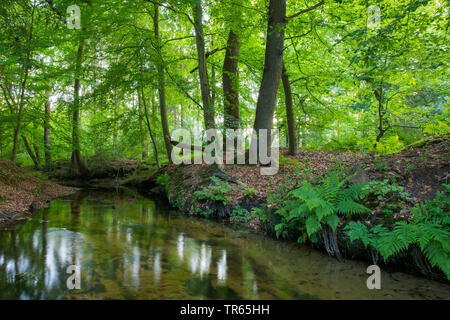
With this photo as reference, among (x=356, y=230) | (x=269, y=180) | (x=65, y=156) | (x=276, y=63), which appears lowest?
(x=356, y=230)

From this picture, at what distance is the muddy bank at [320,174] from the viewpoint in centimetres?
482

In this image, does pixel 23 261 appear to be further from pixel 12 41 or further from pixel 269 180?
pixel 12 41

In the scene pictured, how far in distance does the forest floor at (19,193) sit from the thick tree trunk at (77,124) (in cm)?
311

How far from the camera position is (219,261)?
5.13 meters

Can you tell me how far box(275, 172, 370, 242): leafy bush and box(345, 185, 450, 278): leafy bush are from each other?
0.43m

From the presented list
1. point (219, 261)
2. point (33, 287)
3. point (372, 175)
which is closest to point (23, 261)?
point (33, 287)

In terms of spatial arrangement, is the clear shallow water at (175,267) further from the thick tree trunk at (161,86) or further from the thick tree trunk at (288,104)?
the thick tree trunk at (161,86)

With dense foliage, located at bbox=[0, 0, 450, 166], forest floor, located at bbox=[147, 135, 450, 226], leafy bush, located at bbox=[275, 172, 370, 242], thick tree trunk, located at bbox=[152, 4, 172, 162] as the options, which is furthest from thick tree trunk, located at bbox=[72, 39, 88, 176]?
leafy bush, located at bbox=[275, 172, 370, 242]

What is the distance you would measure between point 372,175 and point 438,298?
282 cm

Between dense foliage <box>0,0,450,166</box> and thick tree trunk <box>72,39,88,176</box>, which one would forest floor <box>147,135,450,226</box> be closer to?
dense foliage <box>0,0,450,166</box>

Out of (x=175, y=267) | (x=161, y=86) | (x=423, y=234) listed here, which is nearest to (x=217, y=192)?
(x=175, y=267)

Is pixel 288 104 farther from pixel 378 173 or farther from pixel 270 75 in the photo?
pixel 378 173

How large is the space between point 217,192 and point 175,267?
167 inches

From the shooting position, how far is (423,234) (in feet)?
13.2
